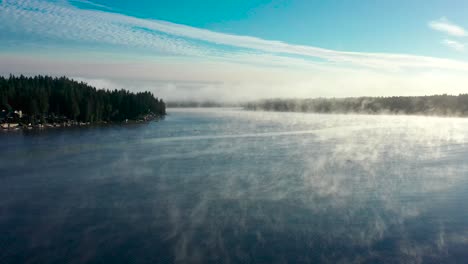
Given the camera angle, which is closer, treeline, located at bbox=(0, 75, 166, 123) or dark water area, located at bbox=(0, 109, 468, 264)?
dark water area, located at bbox=(0, 109, 468, 264)

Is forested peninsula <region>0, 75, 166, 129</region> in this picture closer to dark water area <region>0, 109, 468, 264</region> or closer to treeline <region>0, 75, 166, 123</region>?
treeline <region>0, 75, 166, 123</region>

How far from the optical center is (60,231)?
59.6 ft

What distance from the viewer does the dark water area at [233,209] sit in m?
16.1

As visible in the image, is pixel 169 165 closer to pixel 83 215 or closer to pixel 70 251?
pixel 83 215

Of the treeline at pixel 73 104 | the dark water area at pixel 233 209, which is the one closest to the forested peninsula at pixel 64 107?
the treeline at pixel 73 104

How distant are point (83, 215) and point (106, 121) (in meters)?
88.4

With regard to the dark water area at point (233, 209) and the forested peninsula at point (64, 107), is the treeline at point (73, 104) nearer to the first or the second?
the forested peninsula at point (64, 107)

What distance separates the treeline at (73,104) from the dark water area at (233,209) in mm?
51235

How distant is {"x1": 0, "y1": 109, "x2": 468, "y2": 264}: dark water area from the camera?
16078mm

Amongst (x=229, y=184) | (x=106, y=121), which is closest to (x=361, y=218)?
(x=229, y=184)

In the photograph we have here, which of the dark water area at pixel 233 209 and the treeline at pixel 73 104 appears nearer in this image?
the dark water area at pixel 233 209

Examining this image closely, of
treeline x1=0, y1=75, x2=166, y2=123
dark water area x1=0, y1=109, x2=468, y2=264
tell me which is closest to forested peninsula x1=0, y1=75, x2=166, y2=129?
treeline x1=0, y1=75, x2=166, y2=123

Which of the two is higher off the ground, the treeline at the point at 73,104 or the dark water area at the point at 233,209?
the treeline at the point at 73,104

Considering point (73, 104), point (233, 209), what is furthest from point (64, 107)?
point (233, 209)
